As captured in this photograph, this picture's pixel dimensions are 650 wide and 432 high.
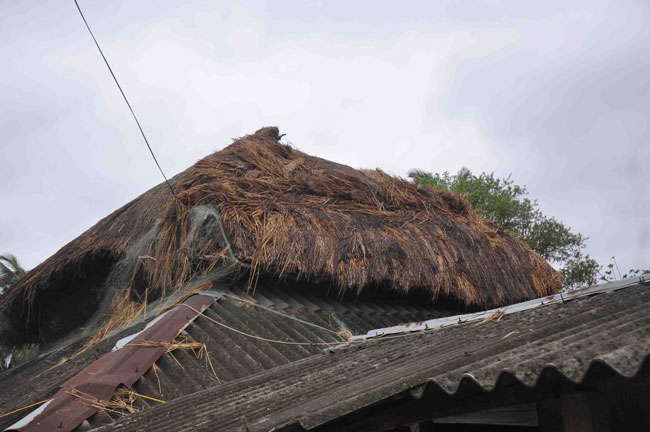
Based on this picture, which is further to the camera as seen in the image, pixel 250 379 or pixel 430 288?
pixel 430 288

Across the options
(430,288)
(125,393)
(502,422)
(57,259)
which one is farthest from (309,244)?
(57,259)

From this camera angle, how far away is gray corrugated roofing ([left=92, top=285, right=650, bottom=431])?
164 centimetres

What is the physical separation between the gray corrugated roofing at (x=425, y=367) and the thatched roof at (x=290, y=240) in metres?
1.69

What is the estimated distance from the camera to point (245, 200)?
5750 millimetres

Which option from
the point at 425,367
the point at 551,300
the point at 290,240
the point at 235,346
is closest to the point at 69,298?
the point at 290,240

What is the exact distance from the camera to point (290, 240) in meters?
5.41

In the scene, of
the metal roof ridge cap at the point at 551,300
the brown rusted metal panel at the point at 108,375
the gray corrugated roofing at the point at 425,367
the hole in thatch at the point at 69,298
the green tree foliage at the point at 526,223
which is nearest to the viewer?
the gray corrugated roofing at the point at 425,367

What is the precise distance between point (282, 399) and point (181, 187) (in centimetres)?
377

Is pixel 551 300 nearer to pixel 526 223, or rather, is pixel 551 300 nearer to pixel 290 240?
pixel 290 240

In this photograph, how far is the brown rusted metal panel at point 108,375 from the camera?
10.00ft

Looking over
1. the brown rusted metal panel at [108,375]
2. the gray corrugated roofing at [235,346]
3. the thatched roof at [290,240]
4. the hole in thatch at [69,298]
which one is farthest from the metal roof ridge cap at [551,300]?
the hole in thatch at [69,298]

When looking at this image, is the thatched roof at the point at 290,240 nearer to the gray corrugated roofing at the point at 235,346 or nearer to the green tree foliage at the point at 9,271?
the gray corrugated roofing at the point at 235,346

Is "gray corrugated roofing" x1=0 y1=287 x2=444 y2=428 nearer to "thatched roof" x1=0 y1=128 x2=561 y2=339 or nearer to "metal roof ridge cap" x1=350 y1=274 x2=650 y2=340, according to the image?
"thatched roof" x1=0 y1=128 x2=561 y2=339

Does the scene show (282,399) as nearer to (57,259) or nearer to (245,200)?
(245,200)
